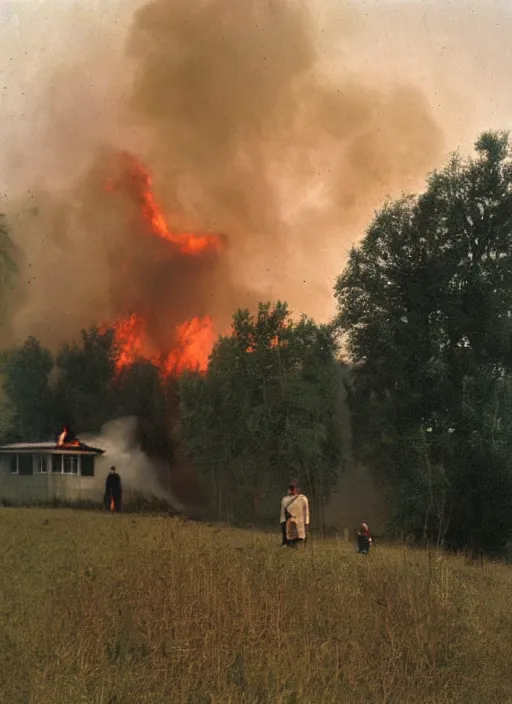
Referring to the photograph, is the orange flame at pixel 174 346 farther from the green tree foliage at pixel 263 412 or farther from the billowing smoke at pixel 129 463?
the billowing smoke at pixel 129 463

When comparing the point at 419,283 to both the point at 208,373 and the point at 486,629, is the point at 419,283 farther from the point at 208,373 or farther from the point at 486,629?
the point at 486,629

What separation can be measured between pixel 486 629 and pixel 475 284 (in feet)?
103

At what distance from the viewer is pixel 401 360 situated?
143 ft

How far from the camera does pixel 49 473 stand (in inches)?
2104

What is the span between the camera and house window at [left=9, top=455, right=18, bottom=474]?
5481 centimetres

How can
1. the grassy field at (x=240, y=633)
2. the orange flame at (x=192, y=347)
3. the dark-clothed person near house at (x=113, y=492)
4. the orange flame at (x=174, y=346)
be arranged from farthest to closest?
the orange flame at (x=174, y=346), the orange flame at (x=192, y=347), the dark-clothed person near house at (x=113, y=492), the grassy field at (x=240, y=633)

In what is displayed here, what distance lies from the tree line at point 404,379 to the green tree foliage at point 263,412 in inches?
3.7

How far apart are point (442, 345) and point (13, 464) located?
27.2m

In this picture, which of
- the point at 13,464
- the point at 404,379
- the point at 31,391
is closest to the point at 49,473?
the point at 13,464

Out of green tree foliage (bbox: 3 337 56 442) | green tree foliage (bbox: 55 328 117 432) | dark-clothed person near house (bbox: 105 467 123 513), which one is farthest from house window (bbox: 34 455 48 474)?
green tree foliage (bbox: 3 337 56 442)


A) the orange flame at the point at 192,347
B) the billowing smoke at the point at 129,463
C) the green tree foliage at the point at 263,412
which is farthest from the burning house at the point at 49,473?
the orange flame at the point at 192,347

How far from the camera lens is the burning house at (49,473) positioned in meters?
53.2

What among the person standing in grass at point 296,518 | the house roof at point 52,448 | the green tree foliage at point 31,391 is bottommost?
the person standing in grass at point 296,518

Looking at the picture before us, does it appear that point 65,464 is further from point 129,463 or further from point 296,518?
point 296,518
